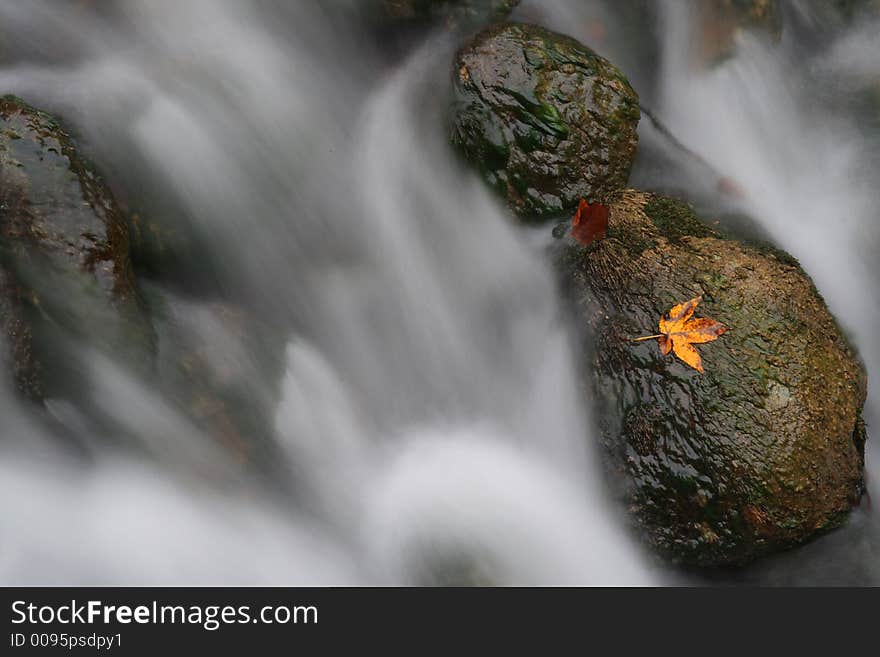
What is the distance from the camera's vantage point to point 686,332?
9.82 feet

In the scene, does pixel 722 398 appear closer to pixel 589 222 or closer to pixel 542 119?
pixel 589 222

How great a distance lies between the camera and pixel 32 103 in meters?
3.19

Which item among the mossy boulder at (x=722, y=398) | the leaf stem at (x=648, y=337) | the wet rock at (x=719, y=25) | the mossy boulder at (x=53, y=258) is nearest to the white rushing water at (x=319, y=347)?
the mossy boulder at (x=53, y=258)

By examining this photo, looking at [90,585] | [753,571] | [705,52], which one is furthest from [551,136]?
[90,585]

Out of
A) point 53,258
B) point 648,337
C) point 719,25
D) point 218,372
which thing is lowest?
point 218,372

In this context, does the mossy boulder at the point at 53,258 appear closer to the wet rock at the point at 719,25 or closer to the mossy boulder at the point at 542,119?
the mossy boulder at the point at 542,119

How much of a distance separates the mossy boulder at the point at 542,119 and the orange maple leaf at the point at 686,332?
776 mm

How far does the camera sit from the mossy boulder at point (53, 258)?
2.80 m


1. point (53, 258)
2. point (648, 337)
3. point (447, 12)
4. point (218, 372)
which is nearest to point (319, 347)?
point (218, 372)

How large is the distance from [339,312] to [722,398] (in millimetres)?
1815

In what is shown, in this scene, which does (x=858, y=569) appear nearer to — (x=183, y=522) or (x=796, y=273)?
(x=796, y=273)

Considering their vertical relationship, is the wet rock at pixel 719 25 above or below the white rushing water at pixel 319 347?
above

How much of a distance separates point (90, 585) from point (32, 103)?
2079 mm

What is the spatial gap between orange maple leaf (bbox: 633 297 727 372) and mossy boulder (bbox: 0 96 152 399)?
85.7 inches
